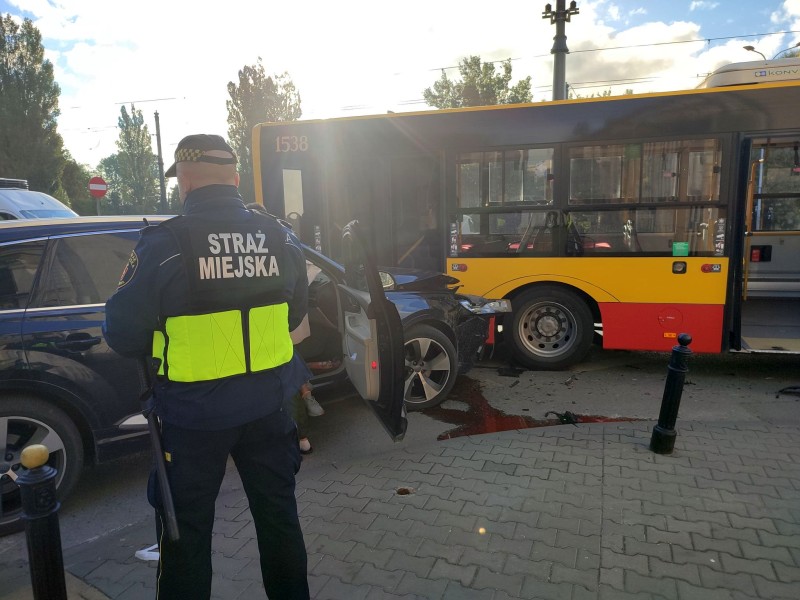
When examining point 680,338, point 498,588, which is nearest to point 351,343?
point 498,588

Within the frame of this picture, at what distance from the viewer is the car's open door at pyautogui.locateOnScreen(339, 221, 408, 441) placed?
300 cm

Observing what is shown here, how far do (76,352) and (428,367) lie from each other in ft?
9.33

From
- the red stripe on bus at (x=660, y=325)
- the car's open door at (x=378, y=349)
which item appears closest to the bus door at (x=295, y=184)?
the red stripe on bus at (x=660, y=325)

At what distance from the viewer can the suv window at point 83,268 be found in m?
3.45

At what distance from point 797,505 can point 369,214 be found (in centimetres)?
516

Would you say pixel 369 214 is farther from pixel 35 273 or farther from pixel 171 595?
pixel 171 595

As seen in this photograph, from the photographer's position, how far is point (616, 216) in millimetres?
6055

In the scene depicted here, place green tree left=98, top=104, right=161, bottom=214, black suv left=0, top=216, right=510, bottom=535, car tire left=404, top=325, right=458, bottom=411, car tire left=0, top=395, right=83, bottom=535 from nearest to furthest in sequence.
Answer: black suv left=0, top=216, right=510, bottom=535 → car tire left=0, top=395, right=83, bottom=535 → car tire left=404, top=325, right=458, bottom=411 → green tree left=98, top=104, right=161, bottom=214

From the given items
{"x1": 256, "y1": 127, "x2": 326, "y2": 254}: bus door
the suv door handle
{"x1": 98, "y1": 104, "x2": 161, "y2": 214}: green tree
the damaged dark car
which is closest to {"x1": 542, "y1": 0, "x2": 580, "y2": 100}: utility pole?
{"x1": 256, "y1": 127, "x2": 326, "y2": 254}: bus door

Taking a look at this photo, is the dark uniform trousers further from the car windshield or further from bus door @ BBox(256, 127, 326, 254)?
the car windshield

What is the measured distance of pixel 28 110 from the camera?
27.5 meters

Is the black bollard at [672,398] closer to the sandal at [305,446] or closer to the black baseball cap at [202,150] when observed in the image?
the sandal at [305,446]

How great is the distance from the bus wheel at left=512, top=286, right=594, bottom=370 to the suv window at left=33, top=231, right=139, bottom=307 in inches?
170

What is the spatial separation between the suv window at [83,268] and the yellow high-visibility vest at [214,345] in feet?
6.08
